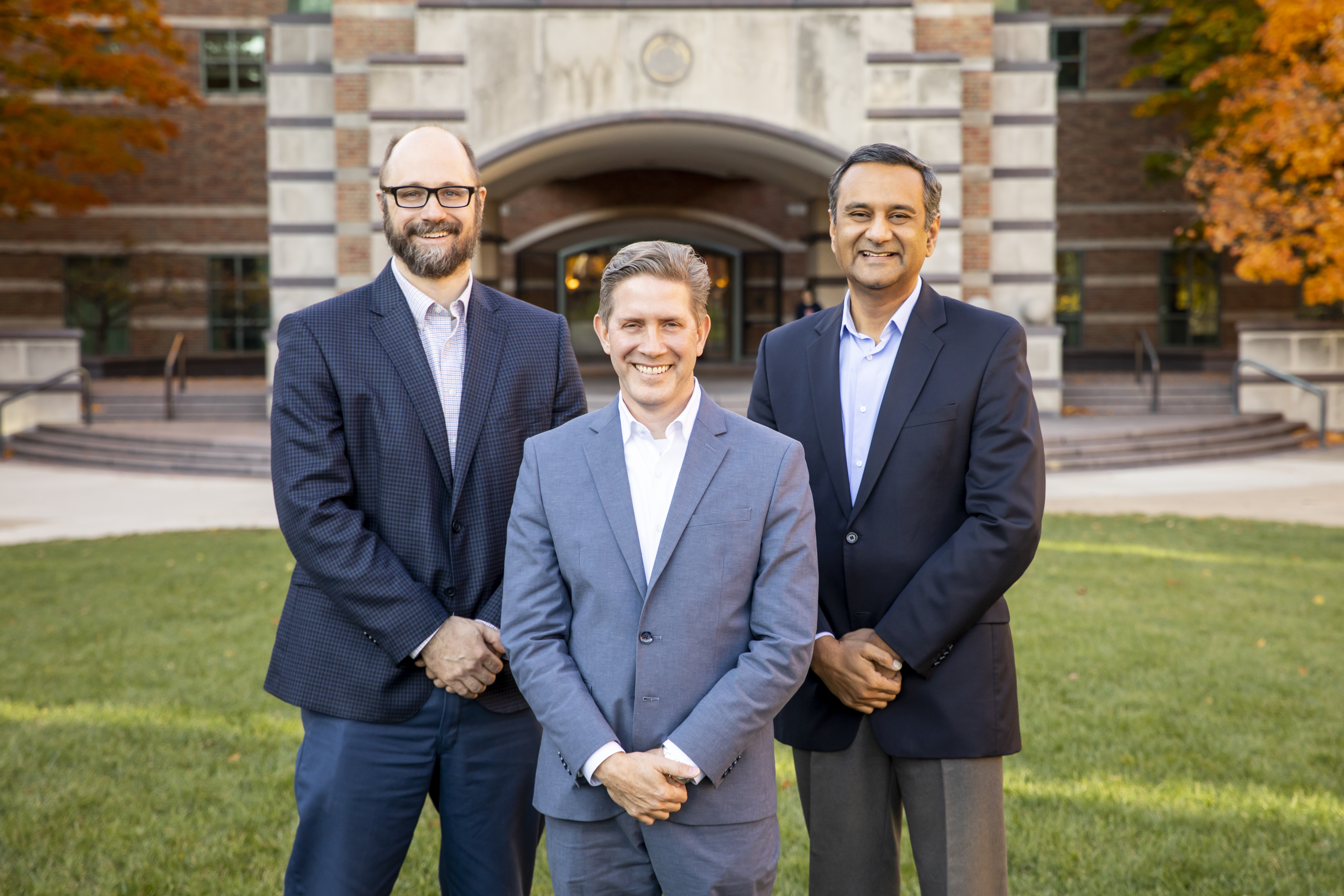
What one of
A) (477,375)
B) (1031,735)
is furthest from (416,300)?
(1031,735)

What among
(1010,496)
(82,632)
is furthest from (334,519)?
(82,632)

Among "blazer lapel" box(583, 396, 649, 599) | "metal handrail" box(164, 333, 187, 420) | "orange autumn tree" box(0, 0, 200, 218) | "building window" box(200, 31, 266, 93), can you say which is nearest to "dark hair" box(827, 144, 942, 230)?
A: "blazer lapel" box(583, 396, 649, 599)

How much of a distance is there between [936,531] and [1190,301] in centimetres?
2636

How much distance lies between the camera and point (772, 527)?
7.82 feet

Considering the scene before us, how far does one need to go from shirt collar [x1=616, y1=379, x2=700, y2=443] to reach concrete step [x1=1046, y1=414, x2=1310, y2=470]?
1157 cm

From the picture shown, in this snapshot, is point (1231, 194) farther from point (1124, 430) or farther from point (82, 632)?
point (82, 632)

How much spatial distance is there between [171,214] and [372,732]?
25.7 metres

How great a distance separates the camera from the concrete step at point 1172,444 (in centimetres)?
1394

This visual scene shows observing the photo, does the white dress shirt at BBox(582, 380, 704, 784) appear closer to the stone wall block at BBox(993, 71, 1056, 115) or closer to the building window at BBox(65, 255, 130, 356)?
the stone wall block at BBox(993, 71, 1056, 115)

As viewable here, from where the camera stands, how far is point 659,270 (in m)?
2.35

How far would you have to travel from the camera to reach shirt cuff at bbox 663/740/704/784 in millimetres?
2262

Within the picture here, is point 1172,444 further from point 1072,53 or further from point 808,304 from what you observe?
point 1072,53

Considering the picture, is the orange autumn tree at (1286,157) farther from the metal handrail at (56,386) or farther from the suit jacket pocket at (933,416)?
the metal handrail at (56,386)

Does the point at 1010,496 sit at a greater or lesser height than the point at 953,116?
lesser
